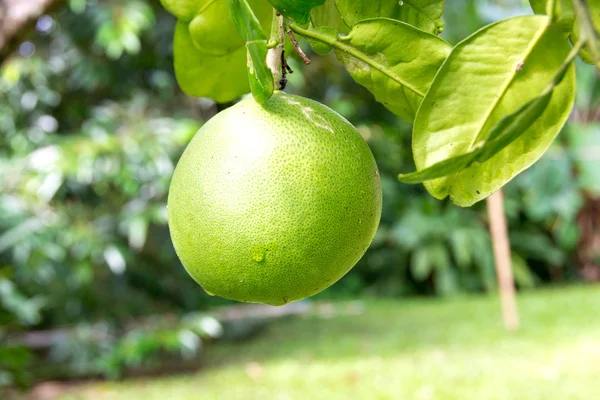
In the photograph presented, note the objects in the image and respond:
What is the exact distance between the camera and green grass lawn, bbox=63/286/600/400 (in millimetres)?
2896

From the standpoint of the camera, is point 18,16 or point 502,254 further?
point 502,254

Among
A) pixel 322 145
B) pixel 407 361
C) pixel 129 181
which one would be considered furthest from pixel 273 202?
pixel 407 361

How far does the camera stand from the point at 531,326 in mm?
4297

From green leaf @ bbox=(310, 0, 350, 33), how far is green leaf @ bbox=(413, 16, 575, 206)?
0.48 ft

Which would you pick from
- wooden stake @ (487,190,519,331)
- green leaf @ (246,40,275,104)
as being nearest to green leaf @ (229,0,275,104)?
green leaf @ (246,40,275,104)

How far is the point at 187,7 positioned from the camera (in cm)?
50

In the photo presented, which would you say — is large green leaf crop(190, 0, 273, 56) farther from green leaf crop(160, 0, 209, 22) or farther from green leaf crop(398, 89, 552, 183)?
green leaf crop(398, 89, 552, 183)

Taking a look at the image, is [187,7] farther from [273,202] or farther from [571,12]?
[571,12]

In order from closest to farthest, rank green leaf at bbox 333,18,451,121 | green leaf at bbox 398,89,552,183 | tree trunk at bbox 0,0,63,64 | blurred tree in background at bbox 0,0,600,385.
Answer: green leaf at bbox 398,89,552,183
green leaf at bbox 333,18,451,121
tree trunk at bbox 0,0,63,64
blurred tree in background at bbox 0,0,600,385

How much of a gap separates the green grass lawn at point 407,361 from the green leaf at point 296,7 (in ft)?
8.66

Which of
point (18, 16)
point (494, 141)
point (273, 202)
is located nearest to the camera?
point (494, 141)

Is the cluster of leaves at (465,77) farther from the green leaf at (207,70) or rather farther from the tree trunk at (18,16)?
the tree trunk at (18,16)

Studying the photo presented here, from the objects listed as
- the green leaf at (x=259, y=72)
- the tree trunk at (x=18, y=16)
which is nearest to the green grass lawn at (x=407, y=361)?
the tree trunk at (x=18, y=16)

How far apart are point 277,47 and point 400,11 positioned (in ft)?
0.32
